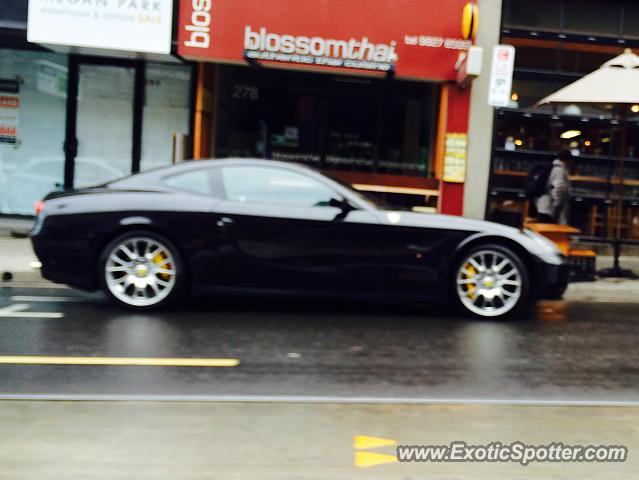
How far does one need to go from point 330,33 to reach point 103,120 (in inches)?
163

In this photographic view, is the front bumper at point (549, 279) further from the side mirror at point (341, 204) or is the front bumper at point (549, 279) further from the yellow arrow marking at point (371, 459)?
the yellow arrow marking at point (371, 459)

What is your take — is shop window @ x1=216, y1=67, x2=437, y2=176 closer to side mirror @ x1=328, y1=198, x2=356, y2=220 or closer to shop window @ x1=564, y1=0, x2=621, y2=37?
shop window @ x1=564, y1=0, x2=621, y2=37

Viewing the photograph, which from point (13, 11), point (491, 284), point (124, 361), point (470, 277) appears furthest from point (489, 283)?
point (13, 11)

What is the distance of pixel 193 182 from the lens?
682 cm

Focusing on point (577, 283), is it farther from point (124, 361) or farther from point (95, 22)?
point (95, 22)

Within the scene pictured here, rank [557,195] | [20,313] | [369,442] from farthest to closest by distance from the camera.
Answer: [557,195], [20,313], [369,442]

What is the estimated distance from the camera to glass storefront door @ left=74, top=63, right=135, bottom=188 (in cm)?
1288

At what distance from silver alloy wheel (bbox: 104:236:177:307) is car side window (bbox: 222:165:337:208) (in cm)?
80

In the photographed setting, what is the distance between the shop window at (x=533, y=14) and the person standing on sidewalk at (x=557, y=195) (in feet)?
10.4

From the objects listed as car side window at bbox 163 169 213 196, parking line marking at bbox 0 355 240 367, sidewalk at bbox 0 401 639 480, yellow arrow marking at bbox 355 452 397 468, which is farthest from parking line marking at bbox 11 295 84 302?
yellow arrow marking at bbox 355 452 397 468

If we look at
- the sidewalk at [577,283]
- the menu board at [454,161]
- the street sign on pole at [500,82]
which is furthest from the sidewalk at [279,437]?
the menu board at [454,161]

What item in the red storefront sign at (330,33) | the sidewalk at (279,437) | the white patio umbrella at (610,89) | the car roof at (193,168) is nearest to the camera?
the sidewalk at (279,437)

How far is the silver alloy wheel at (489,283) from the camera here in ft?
22.4

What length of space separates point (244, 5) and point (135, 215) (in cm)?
628
